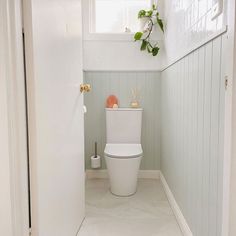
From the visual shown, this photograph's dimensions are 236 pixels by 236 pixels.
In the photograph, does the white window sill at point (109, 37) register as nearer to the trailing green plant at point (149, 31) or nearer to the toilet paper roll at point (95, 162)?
the trailing green plant at point (149, 31)

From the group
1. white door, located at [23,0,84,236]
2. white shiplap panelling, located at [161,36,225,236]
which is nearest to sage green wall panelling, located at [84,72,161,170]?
white shiplap panelling, located at [161,36,225,236]

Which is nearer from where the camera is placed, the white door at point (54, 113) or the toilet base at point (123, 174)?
the white door at point (54, 113)

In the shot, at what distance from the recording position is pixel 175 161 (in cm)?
205

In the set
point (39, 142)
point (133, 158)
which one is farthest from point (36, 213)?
point (133, 158)

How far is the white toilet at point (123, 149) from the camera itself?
7.33 ft

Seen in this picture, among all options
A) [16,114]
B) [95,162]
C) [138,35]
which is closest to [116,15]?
[138,35]

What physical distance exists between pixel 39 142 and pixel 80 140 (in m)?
0.73

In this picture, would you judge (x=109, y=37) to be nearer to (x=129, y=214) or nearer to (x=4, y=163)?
(x=129, y=214)

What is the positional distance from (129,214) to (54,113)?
1.24 meters

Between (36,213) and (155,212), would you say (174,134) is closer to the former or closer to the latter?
(155,212)

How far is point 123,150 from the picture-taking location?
7.88 ft

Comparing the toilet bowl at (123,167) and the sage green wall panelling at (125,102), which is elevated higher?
the sage green wall panelling at (125,102)

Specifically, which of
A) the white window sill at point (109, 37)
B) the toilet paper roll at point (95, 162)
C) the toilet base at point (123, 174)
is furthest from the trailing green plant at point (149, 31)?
the toilet paper roll at point (95, 162)

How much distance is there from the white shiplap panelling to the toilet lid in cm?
35
